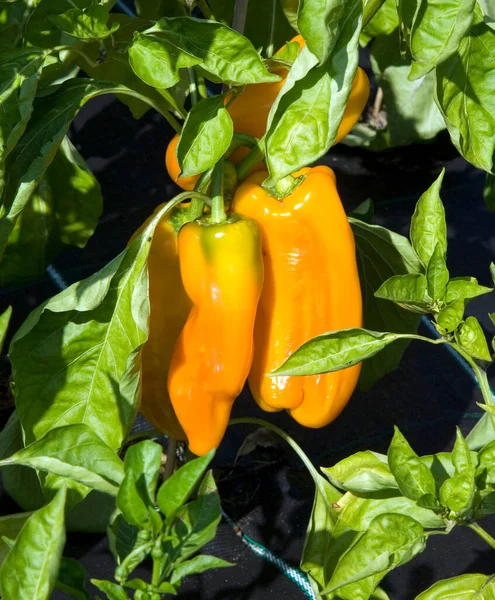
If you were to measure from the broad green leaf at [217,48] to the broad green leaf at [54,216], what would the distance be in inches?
20.8

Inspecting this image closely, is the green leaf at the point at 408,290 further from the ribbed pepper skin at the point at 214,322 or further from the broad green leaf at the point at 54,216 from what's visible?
the broad green leaf at the point at 54,216

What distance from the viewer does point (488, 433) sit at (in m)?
1.10

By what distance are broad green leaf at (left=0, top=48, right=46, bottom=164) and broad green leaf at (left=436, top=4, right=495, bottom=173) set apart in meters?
0.43

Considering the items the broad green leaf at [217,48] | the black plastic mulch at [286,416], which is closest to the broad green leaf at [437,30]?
the broad green leaf at [217,48]

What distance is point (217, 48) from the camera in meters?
0.86

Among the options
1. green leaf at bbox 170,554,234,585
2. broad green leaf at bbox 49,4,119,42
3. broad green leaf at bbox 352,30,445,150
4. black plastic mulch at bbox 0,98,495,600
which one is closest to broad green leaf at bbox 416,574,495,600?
green leaf at bbox 170,554,234,585

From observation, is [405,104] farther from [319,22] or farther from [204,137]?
[319,22]

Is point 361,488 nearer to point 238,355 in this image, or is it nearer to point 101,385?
point 238,355

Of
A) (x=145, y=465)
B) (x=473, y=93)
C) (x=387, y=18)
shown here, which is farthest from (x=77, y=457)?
(x=387, y=18)

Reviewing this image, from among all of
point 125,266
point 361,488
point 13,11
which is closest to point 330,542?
point 361,488

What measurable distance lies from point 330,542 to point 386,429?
653 millimetres

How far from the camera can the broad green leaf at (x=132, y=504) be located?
660mm

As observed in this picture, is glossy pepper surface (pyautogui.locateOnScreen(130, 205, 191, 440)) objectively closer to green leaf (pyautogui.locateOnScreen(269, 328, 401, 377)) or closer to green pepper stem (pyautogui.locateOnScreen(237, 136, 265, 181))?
green pepper stem (pyautogui.locateOnScreen(237, 136, 265, 181))

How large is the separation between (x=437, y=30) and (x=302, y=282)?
405 mm
